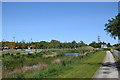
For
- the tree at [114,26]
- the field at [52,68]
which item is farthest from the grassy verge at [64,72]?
the tree at [114,26]

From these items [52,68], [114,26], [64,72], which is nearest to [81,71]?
[64,72]

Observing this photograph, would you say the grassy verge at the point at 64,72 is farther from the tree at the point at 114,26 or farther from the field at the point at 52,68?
the tree at the point at 114,26

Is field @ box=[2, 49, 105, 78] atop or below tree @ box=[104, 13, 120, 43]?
below

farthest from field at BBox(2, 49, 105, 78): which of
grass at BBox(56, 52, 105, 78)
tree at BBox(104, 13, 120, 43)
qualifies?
tree at BBox(104, 13, 120, 43)

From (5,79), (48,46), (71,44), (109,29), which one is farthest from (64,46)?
(5,79)

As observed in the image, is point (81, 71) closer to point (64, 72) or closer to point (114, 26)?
point (64, 72)

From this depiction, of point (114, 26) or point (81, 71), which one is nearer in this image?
point (81, 71)

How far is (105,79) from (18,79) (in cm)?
676

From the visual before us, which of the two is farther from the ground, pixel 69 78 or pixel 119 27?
pixel 119 27

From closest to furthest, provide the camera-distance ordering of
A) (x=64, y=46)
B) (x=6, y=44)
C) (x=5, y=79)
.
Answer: (x=5, y=79) < (x=6, y=44) < (x=64, y=46)

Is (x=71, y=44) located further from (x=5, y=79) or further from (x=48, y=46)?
(x=5, y=79)

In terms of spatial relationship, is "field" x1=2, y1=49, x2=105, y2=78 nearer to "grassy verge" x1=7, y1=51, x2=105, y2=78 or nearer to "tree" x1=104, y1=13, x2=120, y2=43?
"grassy verge" x1=7, y1=51, x2=105, y2=78

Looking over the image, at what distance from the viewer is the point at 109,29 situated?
2450cm

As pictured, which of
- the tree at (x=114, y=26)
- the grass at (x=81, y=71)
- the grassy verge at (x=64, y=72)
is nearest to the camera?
the grass at (x=81, y=71)
